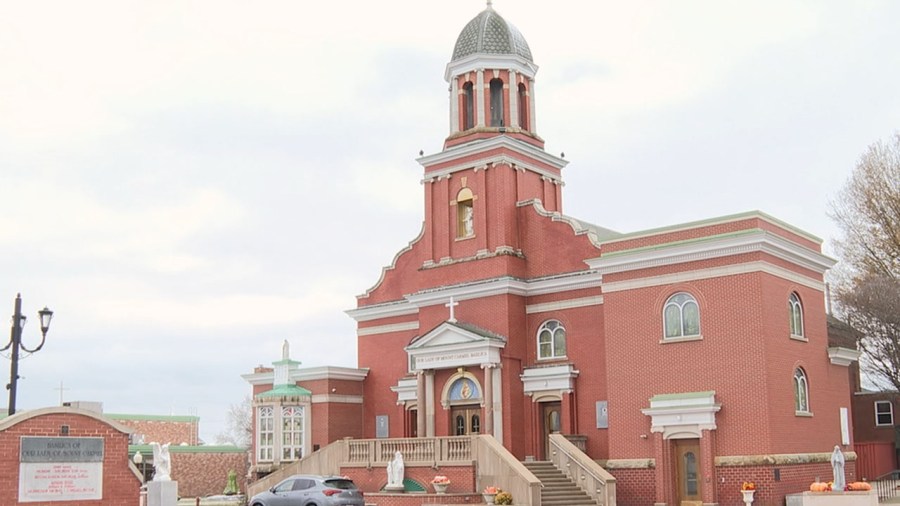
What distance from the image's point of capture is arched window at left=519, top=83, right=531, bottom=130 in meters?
41.6

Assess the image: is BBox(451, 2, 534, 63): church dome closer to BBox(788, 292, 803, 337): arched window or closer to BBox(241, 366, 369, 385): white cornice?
BBox(241, 366, 369, 385): white cornice

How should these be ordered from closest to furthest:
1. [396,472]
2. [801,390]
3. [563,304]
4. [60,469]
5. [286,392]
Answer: [60,469] < [801,390] < [396,472] < [563,304] < [286,392]

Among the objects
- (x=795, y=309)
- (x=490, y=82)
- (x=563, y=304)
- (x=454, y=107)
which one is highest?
(x=490, y=82)

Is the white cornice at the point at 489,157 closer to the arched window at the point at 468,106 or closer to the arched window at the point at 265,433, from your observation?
the arched window at the point at 468,106

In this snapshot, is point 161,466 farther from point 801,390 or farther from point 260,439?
point 801,390

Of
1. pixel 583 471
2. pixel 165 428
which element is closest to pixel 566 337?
pixel 583 471

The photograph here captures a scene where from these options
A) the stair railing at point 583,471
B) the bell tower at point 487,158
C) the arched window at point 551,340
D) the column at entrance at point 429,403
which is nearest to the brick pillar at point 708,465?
the stair railing at point 583,471

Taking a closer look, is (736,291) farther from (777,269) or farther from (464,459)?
(464,459)

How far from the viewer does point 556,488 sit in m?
32.7

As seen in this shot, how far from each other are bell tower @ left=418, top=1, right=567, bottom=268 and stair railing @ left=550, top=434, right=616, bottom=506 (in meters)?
7.88

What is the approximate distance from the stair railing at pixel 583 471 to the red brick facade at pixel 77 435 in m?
14.9

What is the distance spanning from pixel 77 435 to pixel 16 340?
9.45 feet

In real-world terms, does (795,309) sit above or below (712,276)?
below

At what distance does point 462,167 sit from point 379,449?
11599 mm
